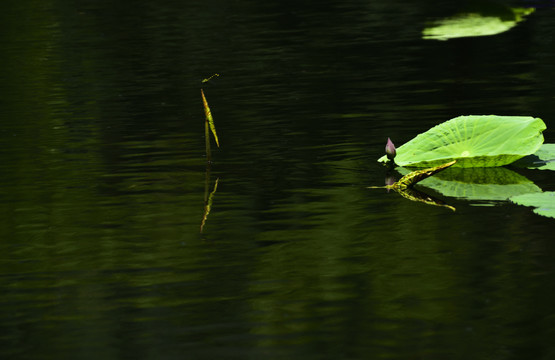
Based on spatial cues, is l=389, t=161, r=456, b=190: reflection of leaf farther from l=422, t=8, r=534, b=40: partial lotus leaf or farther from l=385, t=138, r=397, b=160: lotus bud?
l=422, t=8, r=534, b=40: partial lotus leaf

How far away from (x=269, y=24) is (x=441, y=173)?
7926 mm

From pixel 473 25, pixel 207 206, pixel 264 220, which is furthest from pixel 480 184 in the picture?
pixel 473 25

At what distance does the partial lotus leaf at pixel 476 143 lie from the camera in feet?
17.7

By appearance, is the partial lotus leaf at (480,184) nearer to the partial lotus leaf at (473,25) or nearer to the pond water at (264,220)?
the pond water at (264,220)

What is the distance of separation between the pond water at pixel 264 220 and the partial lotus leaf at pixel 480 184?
0.05m

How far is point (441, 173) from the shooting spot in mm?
5426

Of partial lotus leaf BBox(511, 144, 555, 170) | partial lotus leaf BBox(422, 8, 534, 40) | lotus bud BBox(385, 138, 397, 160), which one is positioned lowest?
partial lotus leaf BBox(422, 8, 534, 40)

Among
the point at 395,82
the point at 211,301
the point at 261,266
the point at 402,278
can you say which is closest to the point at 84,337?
the point at 211,301

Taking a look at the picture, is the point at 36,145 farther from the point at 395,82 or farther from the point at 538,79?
the point at 538,79

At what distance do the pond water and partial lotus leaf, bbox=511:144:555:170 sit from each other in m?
0.11

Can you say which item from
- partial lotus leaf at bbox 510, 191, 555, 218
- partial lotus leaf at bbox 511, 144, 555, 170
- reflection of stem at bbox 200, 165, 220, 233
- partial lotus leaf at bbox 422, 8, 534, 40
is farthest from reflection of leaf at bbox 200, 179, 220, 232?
partial lotus leaf at bbox 422, 8, 534, 40

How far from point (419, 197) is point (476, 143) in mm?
778

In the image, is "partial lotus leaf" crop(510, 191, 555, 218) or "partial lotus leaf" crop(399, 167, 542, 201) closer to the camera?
"partial lotus leaf" crop(510, 191, 555, 218)

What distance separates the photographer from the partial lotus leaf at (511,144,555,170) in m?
5.40
